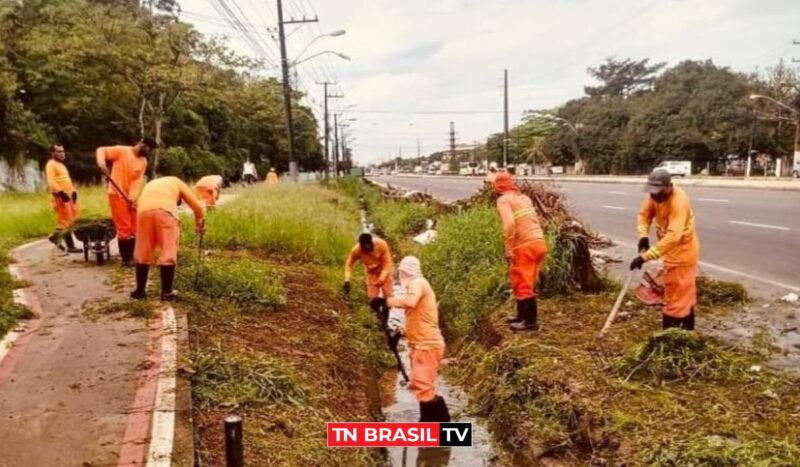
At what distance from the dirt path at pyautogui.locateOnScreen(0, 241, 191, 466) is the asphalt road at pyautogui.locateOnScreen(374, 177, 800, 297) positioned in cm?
726

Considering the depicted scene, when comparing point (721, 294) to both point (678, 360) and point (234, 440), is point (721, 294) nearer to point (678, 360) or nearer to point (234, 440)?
point (678, 360)

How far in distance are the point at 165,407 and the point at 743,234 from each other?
40.4ft

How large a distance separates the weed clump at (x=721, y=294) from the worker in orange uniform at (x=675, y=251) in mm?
1981

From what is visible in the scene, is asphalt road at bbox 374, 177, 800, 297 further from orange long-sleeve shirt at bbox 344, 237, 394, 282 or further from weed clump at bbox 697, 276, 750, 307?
orange long-sleeve shirt at bbox 344, 237, 394, 282

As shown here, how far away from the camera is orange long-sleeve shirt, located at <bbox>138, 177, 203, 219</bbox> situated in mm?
7039

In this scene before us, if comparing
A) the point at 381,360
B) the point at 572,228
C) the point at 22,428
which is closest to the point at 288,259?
the point at 381,360

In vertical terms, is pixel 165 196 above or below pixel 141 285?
above

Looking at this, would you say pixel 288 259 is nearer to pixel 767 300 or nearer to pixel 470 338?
pixel 470 338

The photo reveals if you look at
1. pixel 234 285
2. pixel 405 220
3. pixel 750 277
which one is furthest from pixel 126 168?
pixel 405 220

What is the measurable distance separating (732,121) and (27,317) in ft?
184

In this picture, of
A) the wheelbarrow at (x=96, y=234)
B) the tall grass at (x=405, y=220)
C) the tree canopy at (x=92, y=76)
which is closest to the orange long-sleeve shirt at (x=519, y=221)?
the wheelbarrow at (x=96, y=234)

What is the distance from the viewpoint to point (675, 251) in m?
6.24

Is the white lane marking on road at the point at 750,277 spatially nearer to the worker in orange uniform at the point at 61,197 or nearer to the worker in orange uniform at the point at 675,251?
the worker in orange uniform at the point at 675,251

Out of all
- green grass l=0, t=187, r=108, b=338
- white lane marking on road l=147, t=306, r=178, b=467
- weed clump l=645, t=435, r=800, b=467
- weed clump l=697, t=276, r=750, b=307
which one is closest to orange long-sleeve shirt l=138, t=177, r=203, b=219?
white lane marking on road l=147, t=306, r=178, b=467
